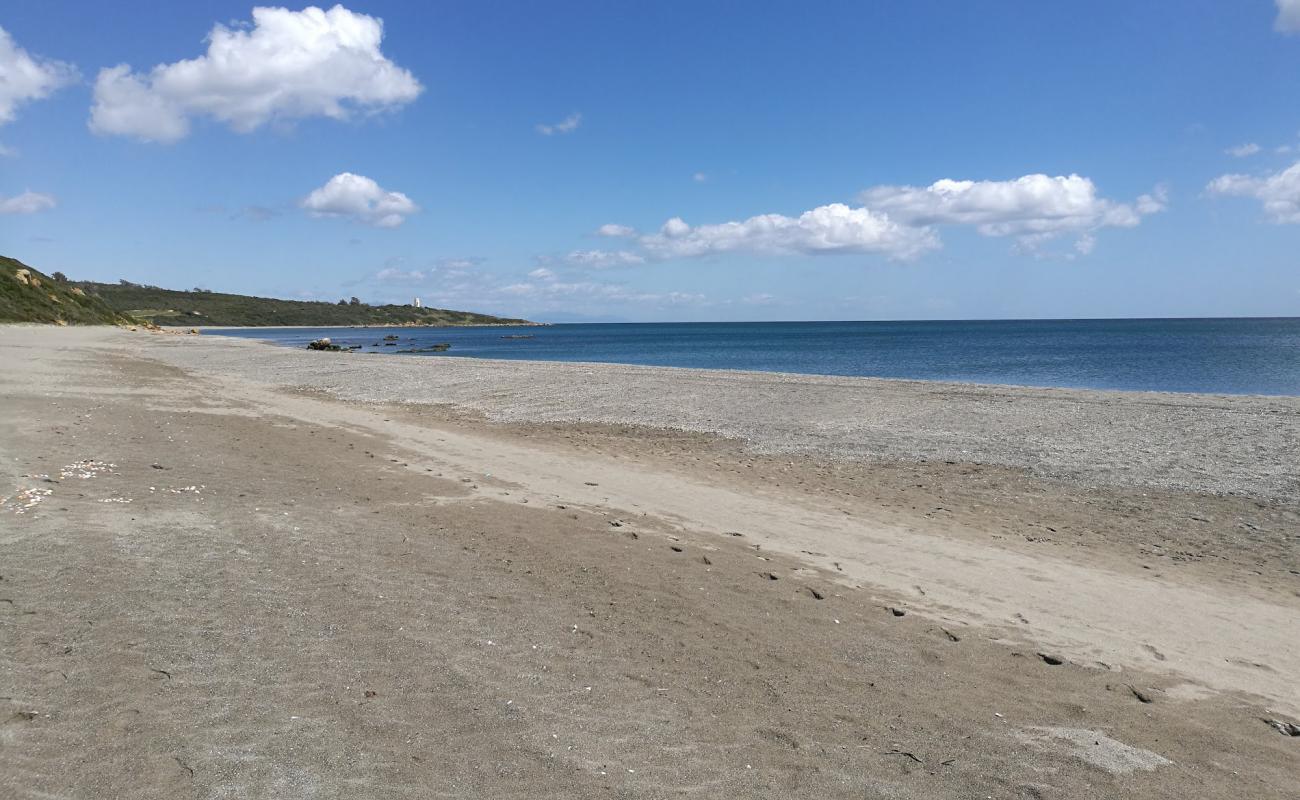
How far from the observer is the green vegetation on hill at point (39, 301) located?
6688 centimetres

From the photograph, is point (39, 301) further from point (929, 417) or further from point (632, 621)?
point (632, 621)

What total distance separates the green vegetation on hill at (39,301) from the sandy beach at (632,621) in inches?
2610

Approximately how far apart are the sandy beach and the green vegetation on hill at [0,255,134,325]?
218 feet

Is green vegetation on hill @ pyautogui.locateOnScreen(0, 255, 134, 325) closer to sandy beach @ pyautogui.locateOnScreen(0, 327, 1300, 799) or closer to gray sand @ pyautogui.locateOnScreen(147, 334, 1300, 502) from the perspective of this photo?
gray sand @ pyautogui.locateOnScreen(147, 334, 1300, 502)

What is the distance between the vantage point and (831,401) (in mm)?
26750

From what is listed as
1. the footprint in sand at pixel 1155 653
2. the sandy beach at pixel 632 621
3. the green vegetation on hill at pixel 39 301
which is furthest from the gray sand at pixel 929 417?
the green vegetation on hill at pixel 39 301

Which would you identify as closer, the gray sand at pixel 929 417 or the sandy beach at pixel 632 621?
the sandy beach at pixel 632 621

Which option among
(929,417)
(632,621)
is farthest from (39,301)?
(632,621)

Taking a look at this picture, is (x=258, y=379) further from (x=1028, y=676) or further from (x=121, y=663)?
(x=1028, y=676)

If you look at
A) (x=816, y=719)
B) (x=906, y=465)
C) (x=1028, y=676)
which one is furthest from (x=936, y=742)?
(x=906, y=465)

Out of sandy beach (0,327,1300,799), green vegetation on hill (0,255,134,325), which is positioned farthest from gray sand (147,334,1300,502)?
green vegetation on hill (0,255,134,325)

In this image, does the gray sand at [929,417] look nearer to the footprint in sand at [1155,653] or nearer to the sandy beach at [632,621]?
the sandy beach at [632,621]

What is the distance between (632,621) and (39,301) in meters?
87.2

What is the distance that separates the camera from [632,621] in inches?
270
